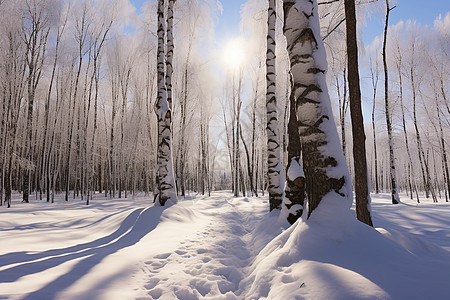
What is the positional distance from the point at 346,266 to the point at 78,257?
122 inches

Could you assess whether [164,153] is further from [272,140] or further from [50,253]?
[50,253]

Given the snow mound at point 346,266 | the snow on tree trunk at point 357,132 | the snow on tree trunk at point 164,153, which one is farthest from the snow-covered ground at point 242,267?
the snow on tree trunk at point 164,153

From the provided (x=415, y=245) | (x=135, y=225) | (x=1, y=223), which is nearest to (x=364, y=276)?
(x=415, y=245)

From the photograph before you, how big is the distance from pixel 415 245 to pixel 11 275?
4297 mm

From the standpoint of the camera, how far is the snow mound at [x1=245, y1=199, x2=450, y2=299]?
1412mm

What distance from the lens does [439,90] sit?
1427cm

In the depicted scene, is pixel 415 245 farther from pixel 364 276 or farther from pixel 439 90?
pixel 439 90

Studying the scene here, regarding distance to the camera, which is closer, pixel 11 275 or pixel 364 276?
pixel 364 276

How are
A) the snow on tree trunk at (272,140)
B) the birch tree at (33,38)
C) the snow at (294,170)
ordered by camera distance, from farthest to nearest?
the birch tree at (33,38) → the snow on tree trunk at (272,140) → the snow at (294,170)

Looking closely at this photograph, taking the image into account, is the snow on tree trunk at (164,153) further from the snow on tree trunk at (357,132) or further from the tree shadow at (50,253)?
the snow on tree trunk at (357,132)

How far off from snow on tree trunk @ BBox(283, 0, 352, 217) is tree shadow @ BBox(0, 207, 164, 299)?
8.62ft

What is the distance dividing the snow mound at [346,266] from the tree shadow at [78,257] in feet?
5.64

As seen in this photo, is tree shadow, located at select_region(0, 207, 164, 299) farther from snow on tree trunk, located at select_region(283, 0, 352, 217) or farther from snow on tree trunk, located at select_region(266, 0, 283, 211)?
snow on tree trunk, located at select_region(266, 0, 283, 211)

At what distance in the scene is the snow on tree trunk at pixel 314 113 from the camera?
8.20ft
